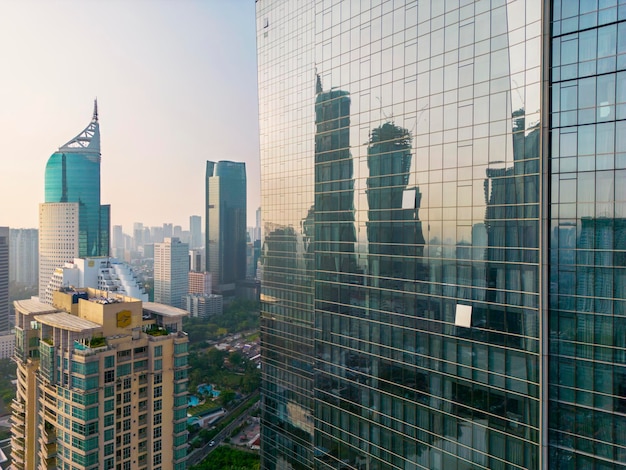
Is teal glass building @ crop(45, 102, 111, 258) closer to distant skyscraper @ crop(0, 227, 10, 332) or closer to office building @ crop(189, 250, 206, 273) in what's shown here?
distant skyscraper @ crop(0, 227, 10, 332)

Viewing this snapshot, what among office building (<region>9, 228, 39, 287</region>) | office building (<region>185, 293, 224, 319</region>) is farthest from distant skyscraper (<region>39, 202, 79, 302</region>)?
office building (<region>9, 228, 39, 287</region>)

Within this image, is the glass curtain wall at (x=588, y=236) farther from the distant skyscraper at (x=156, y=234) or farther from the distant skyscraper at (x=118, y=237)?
the distant skyscraper at (x=156, y=234)

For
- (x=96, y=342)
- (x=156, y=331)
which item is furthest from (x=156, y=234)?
(x=96, y=342)

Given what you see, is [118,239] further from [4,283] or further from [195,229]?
[4,283]

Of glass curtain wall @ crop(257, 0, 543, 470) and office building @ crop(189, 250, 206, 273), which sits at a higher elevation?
glass curtain wall @ crop(257, 0, 543, 470)

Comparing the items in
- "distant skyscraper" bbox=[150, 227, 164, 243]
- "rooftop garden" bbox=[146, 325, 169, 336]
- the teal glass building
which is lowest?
"rooftop garden" bbox=[146, 325, 169, 336]
